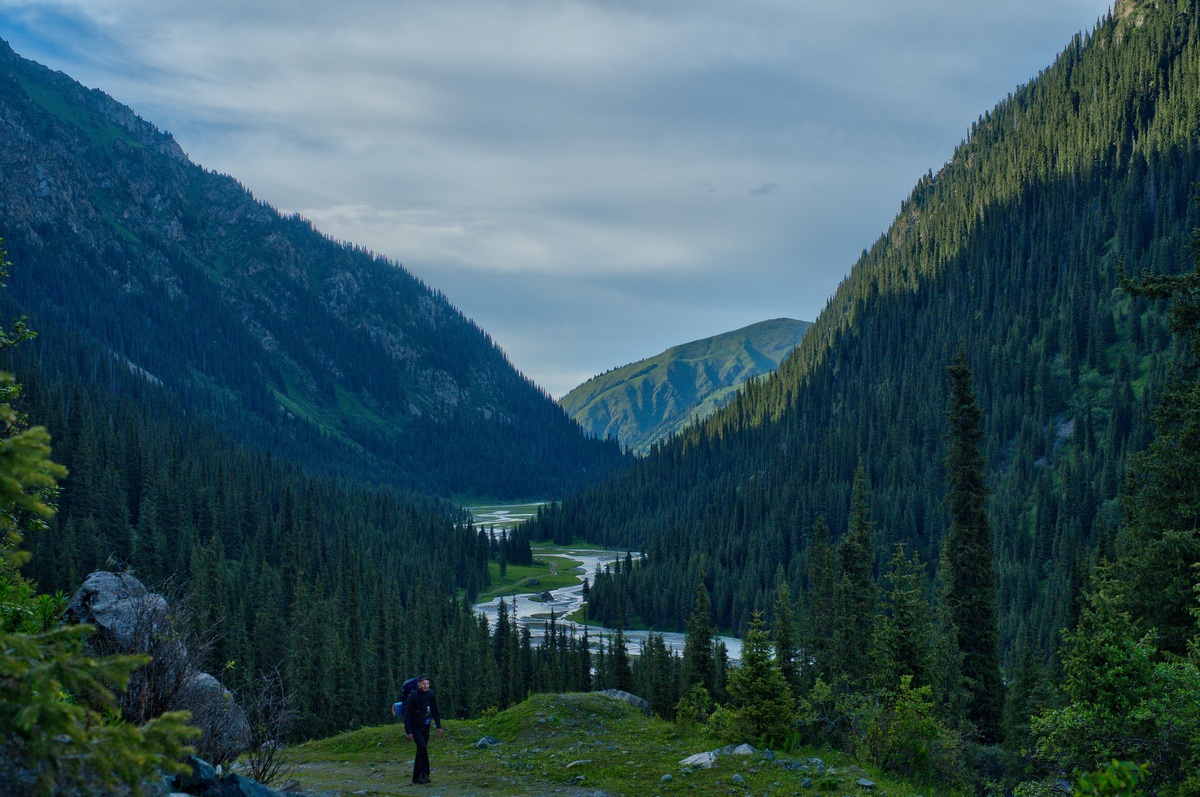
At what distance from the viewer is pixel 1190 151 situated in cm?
19275

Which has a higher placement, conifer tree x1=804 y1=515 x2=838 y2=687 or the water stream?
conifer tree x1=804 y1=515 x2=838 y2=687

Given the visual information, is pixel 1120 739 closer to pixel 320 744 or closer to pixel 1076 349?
pixel 320 744

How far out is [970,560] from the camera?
39844 millimetres

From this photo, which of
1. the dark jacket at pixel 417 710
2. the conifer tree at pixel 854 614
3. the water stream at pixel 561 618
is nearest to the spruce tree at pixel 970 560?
the conifer tree at pixel 854 614

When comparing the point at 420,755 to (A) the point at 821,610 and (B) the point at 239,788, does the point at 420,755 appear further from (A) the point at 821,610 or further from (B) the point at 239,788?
(A) the point at 821,610

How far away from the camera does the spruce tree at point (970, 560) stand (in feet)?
131

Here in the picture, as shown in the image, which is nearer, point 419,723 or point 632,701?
point 419,723

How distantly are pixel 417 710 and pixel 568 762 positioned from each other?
19.4ft

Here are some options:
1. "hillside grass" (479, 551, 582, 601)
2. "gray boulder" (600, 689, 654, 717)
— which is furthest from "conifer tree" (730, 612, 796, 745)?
"hillside grass" (479, 551, 582, 601)

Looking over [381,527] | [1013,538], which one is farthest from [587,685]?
[381,527]

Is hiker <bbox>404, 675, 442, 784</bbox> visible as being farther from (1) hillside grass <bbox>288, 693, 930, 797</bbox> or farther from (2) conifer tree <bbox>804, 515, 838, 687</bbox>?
(2) conifer tree <bbox>804, 515, 838, 687</bbox>

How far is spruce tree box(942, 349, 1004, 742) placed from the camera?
39875 millimetres

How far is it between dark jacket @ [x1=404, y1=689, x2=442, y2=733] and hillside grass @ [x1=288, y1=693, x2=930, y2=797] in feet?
5.18

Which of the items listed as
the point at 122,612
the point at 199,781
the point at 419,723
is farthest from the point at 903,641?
the point at 122,612
